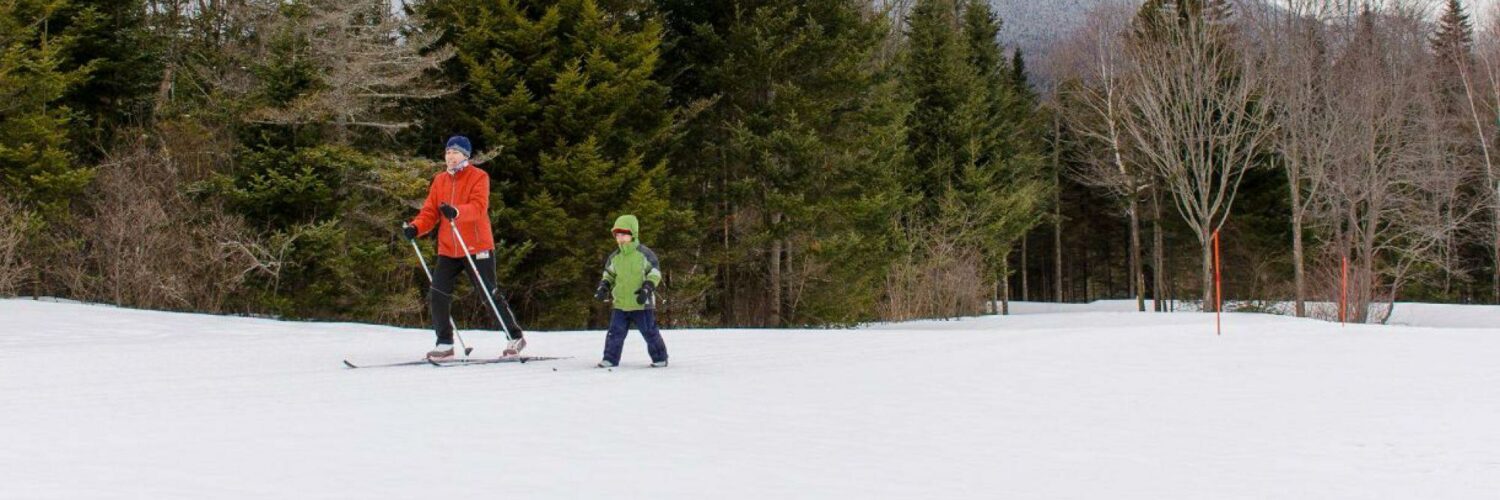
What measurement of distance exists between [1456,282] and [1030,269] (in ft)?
74.0

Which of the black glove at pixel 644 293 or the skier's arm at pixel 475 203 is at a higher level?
the skier's arm at pixel 475 203

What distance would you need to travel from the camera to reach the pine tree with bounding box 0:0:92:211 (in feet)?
68.6

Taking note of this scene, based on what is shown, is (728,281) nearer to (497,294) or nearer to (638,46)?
(638,46)

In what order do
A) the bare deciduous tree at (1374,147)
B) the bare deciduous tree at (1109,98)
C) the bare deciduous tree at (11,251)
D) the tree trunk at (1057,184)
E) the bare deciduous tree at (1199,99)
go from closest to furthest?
the bare deciduous tree at (11,251)
the bare deciduous tree at (1374,147)
the bare deciduous tree at (1199,99)
the bare deciduous tree at (1109,98)
the tree trunk at (1057,184)

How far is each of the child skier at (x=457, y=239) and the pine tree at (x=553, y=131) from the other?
10304 millimetres

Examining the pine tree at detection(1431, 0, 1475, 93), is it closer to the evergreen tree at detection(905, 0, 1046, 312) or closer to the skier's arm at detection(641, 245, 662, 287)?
the evergreen tree at detection(905, 0, 1046, 312)

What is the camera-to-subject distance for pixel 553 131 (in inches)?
824

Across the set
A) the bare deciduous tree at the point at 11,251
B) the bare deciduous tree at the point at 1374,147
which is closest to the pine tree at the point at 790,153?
the bare deciduous tree at the point at 11,251

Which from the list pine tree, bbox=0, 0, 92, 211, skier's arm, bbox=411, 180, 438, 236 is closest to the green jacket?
skier's arm, bbox=411, 180, 438, 236

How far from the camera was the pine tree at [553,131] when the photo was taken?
2036cm

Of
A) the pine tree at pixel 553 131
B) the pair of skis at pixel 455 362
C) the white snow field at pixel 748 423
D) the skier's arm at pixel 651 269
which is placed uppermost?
the pine tree at pixel 553 131

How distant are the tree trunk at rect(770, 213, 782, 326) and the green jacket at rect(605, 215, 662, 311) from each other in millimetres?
15605

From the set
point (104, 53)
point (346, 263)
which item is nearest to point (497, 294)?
point (346, 263)

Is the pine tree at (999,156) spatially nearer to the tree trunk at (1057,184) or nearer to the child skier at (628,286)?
the tree trunk at (1057,184)
